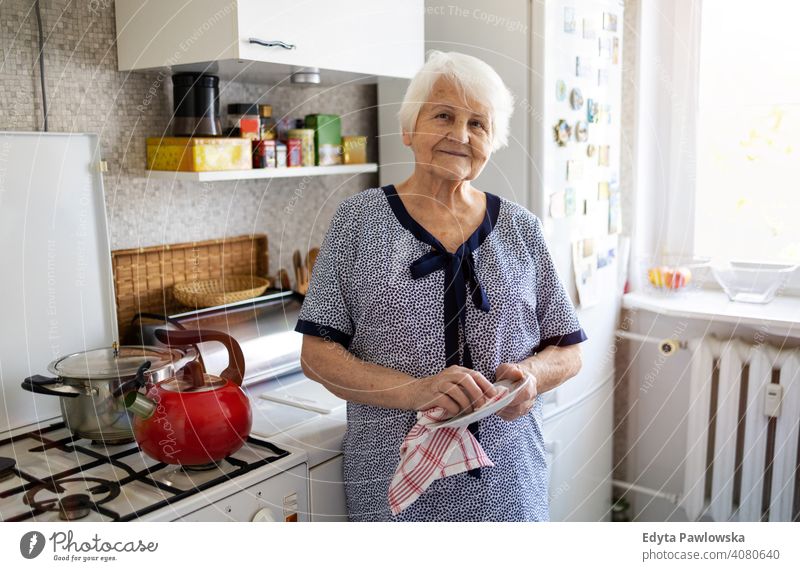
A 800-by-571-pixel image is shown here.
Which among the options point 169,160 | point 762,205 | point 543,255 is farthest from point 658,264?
point 169,160

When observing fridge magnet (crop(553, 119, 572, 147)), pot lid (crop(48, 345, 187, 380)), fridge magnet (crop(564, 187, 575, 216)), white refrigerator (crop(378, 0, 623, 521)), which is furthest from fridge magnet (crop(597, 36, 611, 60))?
pot lid (crop(48, 345, 187, 380))

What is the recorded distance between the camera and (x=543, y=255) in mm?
1188

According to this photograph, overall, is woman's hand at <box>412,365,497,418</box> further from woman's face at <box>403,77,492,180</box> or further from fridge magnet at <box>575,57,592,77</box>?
fridge magnet at <box>575,57,592,77</box>

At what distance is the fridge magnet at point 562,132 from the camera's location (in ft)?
5.18

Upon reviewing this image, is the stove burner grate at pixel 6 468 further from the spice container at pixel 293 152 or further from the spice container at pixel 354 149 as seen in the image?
the spice container at pixel 354 149

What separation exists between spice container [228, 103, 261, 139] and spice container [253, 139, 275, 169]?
19 millimetres

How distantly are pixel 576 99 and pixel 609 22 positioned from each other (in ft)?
0.72

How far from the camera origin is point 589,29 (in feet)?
5.36

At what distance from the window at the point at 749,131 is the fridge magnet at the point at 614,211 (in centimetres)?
19

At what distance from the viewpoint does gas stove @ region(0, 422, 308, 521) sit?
0.99 meters

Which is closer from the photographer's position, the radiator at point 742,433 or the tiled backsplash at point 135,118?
the tiled backsplash at point 135,118

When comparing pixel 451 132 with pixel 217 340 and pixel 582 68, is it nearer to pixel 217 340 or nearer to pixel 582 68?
pixel 217 340

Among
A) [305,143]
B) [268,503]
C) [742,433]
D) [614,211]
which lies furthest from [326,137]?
[742,433]

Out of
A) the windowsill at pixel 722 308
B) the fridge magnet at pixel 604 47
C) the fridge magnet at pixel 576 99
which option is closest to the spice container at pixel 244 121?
the fridge magnet at pixel 576 99
